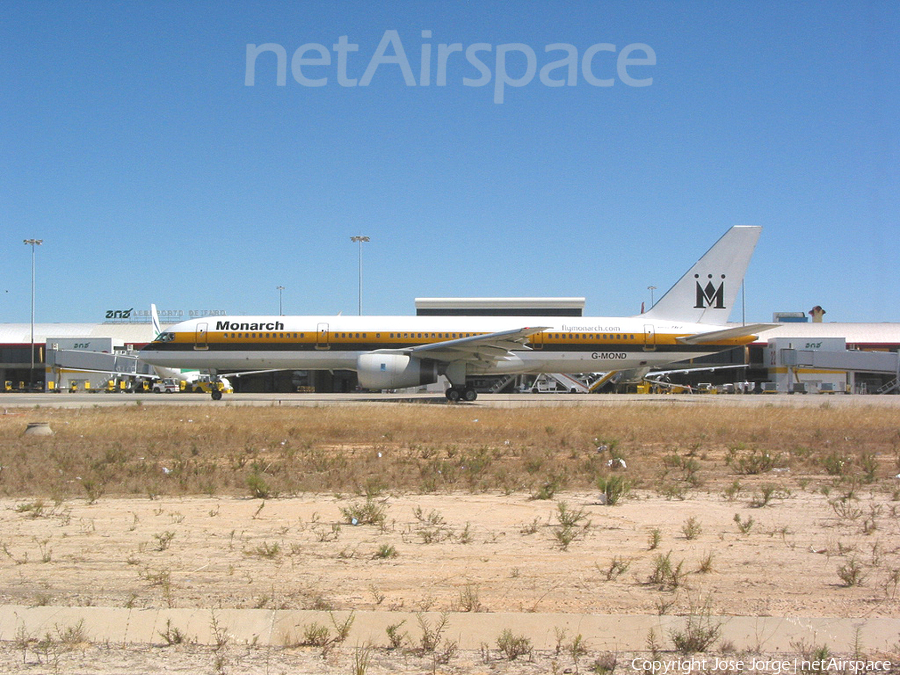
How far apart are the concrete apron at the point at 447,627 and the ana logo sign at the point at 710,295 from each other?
27.6 meters

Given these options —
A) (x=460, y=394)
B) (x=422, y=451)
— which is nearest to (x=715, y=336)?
(x=460, y=394)

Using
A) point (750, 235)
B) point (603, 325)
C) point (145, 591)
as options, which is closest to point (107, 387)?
point (603, 325)

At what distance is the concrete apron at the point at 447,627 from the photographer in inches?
180

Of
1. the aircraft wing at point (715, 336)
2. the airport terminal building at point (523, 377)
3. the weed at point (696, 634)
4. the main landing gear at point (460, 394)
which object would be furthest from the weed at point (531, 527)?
the airport terminal building at point (523, 377)

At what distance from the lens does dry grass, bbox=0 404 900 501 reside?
1015 cm

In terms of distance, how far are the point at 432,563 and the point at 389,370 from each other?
20638mm

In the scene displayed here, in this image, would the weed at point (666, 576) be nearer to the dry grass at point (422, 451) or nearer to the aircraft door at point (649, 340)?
the dry grass at point (422, 451)

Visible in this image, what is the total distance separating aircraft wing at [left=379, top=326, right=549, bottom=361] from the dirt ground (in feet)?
58.1

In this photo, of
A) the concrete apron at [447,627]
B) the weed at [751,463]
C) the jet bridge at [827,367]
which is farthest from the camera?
the jet bridge at [827,367]

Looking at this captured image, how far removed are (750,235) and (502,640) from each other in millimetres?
29865

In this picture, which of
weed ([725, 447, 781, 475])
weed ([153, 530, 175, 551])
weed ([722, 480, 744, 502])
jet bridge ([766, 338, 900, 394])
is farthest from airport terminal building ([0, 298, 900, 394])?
weed ([153, 530, 175, 551])

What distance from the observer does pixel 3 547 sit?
6.62 meters

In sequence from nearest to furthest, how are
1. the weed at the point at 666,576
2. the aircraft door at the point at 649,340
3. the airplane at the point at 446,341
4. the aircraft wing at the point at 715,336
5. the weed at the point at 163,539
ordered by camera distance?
the weed at the point at 666,576
the weed at the point at 163,539
the aircraft wing at the point at 715,336
the airplane at the point at 446,341
the aircraft door at the point at 649,340

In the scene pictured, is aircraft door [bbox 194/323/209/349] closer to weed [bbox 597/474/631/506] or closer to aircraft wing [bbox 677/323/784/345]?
aircraft wing [bbox 677/323/784/345]
